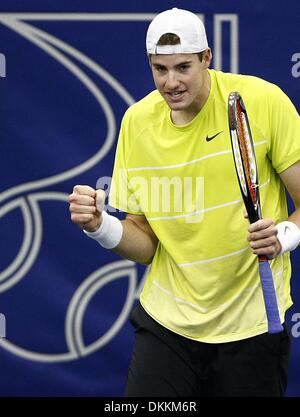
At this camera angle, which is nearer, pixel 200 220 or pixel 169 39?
pixel 169 39

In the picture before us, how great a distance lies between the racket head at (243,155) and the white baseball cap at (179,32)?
0.24 m

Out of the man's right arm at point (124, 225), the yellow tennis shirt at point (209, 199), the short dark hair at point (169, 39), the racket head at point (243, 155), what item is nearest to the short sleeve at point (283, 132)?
the yellow tennis shirt at point (209, 199)

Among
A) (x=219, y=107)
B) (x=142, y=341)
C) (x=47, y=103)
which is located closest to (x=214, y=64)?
(x=47, y=103)

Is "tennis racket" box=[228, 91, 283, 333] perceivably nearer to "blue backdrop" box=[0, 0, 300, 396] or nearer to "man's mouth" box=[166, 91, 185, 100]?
"man's mouth" box=[166, 91, 185, 100]

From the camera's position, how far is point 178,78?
394 centimetres

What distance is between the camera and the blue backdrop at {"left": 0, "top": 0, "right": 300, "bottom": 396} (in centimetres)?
511

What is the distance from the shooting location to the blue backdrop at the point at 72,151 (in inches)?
201

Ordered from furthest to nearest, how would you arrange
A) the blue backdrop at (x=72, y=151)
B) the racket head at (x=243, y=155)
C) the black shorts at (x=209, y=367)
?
the blue backdrop at (x=72, y=151), the black shorts at (x=209, y=367), the racket head at (x=243, y=155)

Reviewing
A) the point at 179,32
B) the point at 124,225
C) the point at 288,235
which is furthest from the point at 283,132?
the point at 124,225

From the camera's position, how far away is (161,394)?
4.14 metres

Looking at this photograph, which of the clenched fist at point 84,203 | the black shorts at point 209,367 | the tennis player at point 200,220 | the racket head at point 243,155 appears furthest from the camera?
the black shorts at point 209,367

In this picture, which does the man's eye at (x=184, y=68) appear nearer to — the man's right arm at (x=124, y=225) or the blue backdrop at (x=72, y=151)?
the man's right arm at (x=124, y=225)

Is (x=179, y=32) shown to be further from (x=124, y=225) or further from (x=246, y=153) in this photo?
(x=124, y=225)

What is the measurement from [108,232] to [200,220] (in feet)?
1.06
